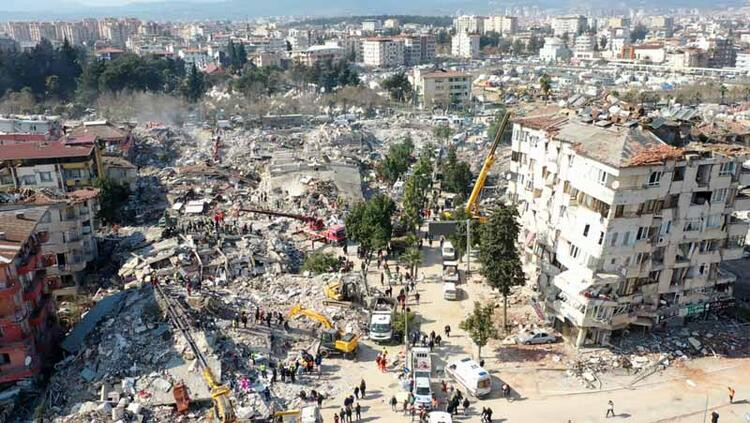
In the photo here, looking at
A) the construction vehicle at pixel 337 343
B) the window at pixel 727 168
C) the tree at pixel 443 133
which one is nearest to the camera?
the construction vehicle at pixel 337 343

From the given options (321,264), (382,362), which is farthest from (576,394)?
(321,264)

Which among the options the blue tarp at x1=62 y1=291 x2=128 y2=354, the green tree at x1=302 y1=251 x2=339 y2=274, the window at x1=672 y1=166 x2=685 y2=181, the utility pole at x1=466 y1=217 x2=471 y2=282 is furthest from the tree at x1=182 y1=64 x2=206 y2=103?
the window at x1=672 y1=166 x2=685 y2=181

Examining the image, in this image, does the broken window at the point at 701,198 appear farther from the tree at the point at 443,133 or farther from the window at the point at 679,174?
the tree at the point at 443,133

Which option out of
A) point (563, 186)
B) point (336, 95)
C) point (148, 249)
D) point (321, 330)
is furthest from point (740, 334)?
point (336, 95)

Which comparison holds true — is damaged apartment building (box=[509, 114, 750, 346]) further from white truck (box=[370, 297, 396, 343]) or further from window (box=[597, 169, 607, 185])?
white truck (box=[370, 297, 396, 343])

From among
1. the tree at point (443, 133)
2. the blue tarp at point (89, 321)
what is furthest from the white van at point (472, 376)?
the tree at point (443, 133)

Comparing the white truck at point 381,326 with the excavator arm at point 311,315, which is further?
the excavator arm at point 311,315

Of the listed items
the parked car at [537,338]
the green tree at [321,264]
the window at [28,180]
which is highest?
the window at [28,180]

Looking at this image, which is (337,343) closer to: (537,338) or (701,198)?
(537,338)
